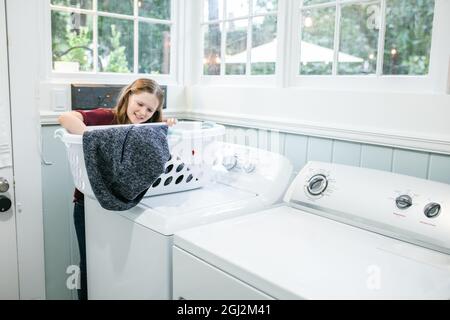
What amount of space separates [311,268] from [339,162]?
0.73 metres

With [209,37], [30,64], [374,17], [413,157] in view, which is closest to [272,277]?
[413,157]

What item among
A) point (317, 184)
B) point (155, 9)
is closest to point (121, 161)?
point (317, 184)

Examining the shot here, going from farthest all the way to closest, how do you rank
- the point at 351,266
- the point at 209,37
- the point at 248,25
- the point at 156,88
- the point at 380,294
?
the point at 209,37 → the point at 248,25 → the point at 156,88 → the point at 351,266 → the point at 380,294

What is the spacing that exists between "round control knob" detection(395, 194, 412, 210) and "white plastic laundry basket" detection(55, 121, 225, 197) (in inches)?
24.3

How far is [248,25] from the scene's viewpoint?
2.06 m

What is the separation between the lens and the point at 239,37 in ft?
6.97

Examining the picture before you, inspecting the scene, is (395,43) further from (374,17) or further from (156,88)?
(156,88)

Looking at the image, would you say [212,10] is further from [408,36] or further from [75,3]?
[408,36]

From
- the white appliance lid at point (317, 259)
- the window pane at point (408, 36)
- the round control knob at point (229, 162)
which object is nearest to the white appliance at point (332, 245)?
the white appliance lid at point (317, 259)

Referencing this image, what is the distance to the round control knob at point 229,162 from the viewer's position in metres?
1.65

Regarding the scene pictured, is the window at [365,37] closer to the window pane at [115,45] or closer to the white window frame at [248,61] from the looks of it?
the white window frame at [248,61]

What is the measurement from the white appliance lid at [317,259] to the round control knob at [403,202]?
0.10 meters

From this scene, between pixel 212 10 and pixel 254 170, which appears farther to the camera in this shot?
pixel 212 10

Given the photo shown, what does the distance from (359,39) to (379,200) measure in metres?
0.71
